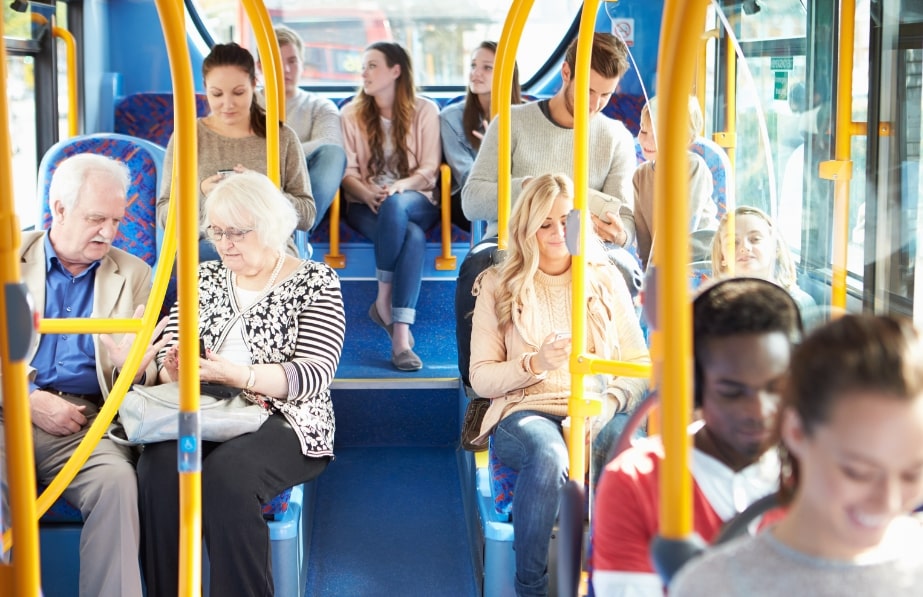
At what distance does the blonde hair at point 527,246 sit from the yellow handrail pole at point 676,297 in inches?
72.9

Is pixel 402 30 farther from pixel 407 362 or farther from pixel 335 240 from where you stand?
pixel 407 362

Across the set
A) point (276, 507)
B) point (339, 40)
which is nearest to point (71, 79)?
point (339, 40)

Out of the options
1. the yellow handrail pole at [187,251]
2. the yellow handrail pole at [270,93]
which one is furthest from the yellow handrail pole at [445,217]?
the yellow handrail pole at [187,251]

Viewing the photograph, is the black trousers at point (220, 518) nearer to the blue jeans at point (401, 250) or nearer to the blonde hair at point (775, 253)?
the blonde hair at point (775, 253)

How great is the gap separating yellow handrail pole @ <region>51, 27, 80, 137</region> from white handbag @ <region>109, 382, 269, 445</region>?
8.66 ft

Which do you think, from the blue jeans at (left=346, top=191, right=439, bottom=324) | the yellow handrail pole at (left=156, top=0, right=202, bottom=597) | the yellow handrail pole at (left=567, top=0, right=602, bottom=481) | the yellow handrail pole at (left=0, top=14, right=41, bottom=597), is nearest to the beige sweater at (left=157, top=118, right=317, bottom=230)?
the blue jeans at (left=346, top=191, right=439, bottom=324)

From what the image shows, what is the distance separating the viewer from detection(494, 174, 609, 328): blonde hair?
3.18 metres

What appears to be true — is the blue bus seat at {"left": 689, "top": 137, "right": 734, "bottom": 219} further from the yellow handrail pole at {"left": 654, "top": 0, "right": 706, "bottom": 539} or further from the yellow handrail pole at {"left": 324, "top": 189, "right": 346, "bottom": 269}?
the yellow handrail pole at {"left": 324, "top": 189, "right": 346, "bottom": 269}

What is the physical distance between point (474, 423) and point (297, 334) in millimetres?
614

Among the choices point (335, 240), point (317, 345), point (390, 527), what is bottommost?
point (390, 527)

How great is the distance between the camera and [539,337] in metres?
3.19

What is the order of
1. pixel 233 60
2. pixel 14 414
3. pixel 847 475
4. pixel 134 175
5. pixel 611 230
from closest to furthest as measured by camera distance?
pixel 847 475 → pixel 14 414 → pixel 611 230 → pixel 134 175 → pixel 233 60

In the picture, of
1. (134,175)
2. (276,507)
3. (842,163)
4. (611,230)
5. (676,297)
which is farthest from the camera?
(134,175)

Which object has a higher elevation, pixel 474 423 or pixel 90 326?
pixel 90 326
